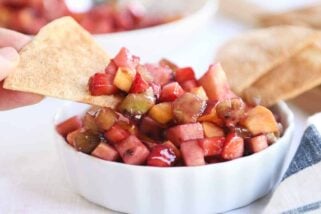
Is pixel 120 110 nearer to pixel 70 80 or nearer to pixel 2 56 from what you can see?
pixel 70 80

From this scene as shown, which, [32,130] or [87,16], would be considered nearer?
[32,130]

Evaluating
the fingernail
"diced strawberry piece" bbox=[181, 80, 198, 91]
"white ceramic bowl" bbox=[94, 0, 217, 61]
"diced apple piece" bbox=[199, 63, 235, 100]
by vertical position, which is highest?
the fingernail

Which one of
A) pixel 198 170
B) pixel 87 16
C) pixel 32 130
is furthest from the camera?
pixel 87 16

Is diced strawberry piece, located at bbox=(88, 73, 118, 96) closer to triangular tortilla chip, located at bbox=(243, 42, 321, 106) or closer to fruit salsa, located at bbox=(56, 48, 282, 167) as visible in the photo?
fruit salsa, located at bbox=(56, 48, 282, 167)

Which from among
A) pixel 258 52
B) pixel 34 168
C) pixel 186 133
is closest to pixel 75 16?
pixel 258 52

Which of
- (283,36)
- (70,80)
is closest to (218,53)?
(283,36)

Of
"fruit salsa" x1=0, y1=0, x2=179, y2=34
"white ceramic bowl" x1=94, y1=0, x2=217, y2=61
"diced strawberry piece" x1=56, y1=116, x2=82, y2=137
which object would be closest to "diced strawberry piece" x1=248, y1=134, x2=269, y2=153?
"diced strawberry piece" x1=56, y1=116, x2=82, y2=137

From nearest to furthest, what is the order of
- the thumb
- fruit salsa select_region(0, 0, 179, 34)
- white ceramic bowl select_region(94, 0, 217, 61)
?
the thumb
white ceramic bowl select_region(94, 0, 217, 61)
fruit salsa select_region(0, 0, 179, 34)
